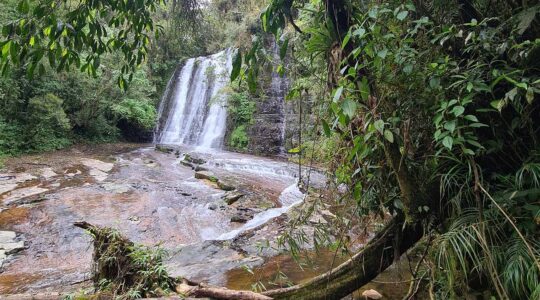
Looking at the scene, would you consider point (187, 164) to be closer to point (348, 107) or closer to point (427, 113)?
point (427, 113)

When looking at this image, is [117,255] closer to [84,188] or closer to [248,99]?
[84,188]

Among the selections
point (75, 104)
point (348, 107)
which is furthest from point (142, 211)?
point (75, 104)

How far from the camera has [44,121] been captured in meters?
11.7

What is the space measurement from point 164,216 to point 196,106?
11.7 meters

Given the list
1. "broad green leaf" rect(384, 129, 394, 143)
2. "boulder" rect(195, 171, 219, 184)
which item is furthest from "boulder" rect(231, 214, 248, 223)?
"broad green leaf" rect(384, 129, 394, 143)

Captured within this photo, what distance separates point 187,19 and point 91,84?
11714 millimetres

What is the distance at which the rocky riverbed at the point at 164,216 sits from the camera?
3.93 meters

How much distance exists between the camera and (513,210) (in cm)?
167

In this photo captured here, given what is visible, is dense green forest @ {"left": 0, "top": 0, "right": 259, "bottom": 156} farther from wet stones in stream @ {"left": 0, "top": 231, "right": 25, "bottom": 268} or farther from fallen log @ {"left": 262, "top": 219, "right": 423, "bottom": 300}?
fallen log @ {"left": 262, "top": 219, "right": 423, "bottom": 300}

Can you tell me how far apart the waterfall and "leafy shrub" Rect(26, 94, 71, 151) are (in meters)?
5.65

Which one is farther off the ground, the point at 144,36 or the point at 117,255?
the point at 144,36

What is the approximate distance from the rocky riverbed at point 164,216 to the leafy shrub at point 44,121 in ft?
3.89

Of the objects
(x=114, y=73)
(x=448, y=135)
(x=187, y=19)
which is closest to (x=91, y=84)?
(x=114, y=73)

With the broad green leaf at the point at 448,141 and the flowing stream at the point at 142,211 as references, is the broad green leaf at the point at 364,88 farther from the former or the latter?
the flowing stream at the point at 142,211
